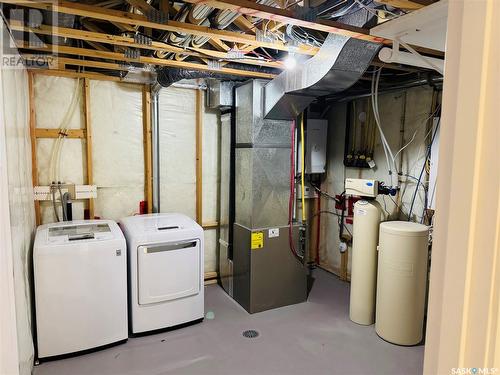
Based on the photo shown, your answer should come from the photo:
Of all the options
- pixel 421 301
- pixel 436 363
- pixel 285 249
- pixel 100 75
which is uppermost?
pixel 100 75

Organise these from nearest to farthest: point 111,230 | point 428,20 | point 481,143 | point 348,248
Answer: point 481,143, point 428,20, point 111,230, point 348,248

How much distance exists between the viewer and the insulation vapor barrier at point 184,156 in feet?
12.7

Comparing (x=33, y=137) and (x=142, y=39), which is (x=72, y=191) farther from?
(x=142, y=39)

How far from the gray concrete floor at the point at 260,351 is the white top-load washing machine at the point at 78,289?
162 mm

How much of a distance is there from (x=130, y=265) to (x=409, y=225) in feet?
8.17

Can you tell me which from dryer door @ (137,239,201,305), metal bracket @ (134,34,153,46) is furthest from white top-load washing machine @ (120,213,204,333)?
metal bracket @ (134,34,153,46)

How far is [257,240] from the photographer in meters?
3.46

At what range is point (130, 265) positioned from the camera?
3.02m

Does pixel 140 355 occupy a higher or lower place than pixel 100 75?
lower

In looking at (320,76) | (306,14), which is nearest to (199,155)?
(320,76)

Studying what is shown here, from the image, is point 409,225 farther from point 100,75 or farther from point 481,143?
point 100,75

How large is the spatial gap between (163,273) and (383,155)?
8.69 feet

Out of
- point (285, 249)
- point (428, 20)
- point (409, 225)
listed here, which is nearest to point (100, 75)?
point (285, 249)

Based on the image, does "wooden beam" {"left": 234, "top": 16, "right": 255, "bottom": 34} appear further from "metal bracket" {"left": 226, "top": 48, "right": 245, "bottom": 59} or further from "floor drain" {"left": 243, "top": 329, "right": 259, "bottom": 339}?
"floor drain" {"left": 243, "top": 329, "right": 259, "bottom": 339}
